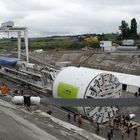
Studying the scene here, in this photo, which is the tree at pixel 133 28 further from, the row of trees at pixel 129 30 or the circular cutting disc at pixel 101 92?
the circular cutting disc at pixel 101 92

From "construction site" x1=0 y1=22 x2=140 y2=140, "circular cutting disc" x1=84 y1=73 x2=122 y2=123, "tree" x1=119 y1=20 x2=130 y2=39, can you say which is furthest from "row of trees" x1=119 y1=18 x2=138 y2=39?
"circular cutting disc" x1=84 y1=73 x2=122 y2=123

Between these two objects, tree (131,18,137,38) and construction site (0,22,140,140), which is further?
tree (131,18,137,38)

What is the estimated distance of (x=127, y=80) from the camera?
114 ft

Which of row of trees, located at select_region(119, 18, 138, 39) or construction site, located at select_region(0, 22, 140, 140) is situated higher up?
row of trees, located at select_region(119, 18, 138, 39)

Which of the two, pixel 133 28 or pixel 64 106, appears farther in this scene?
pixel 133 28

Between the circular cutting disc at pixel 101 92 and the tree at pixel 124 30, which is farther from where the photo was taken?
the tree at pixel 124 30

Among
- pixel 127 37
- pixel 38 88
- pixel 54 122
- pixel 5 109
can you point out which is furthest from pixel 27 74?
pixel 127 37

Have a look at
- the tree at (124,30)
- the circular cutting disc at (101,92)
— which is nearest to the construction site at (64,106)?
the circular cutting disc at (101,92)

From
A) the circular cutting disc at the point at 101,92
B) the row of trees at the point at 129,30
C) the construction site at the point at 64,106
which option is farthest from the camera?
the row of trees at the point at 129,30

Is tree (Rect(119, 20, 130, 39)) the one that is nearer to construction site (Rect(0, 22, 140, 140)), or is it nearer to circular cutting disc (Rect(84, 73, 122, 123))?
construction site (Rect(0, 22, 140, 140))

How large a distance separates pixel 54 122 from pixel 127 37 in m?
99.7

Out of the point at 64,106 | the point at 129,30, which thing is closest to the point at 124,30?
the point at 129,30

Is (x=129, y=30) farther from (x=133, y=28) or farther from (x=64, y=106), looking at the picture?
(x=64, y=106)

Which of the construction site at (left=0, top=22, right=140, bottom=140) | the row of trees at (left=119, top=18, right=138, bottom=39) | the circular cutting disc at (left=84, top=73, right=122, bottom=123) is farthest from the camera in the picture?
the row of trees at (left=119, top=18, right=138, bottom=39)
